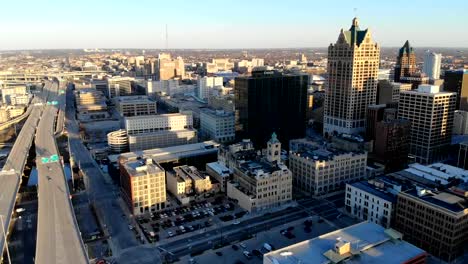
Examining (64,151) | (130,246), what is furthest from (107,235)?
(64,151)

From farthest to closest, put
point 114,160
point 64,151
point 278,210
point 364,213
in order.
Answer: point 64,151, point 114,160, point 278,210, point 364,213

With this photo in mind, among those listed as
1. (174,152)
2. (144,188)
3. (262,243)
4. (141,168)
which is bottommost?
(262,243)

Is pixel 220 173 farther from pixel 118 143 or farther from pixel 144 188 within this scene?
pixel 118 143

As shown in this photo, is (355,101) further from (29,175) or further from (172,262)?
(29,175)

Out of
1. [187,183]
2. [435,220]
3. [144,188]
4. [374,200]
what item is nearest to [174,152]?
[187,183]

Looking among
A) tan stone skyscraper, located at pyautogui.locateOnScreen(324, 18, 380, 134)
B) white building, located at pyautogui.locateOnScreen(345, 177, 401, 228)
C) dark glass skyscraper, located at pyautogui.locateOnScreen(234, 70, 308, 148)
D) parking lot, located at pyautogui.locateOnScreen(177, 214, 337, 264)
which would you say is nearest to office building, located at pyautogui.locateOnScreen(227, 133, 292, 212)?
parking lot, located at pyautogui.locateOnScreen(177, 214, 337, 264)
